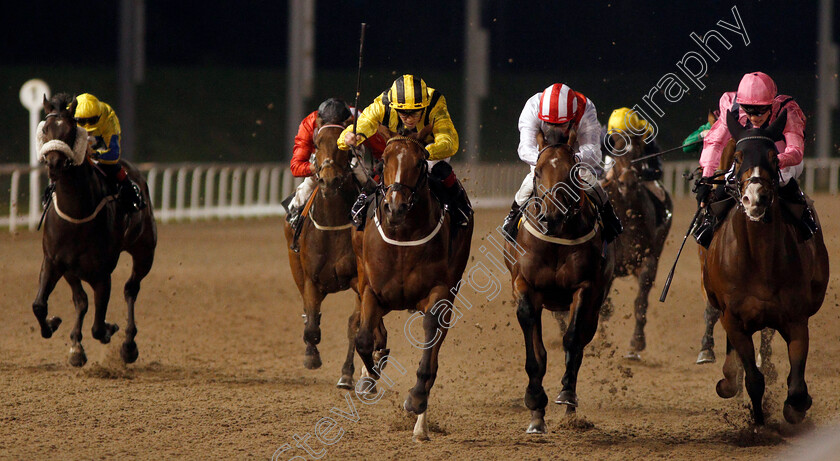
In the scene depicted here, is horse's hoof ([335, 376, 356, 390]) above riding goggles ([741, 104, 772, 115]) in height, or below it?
below

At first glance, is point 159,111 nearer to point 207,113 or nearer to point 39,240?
point 207,113

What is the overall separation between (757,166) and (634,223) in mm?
4125

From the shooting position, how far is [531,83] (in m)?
41.8

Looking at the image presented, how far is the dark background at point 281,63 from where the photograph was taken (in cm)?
3384

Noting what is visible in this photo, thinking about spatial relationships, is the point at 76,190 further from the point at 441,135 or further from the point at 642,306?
the point at 642,306

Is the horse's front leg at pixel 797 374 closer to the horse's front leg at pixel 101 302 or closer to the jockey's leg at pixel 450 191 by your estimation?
the jockey's leg at pixel 450 191

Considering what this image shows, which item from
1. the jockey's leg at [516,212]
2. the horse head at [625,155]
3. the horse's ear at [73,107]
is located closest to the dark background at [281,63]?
the horse head at [625,155]

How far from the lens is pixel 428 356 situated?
6.14 m

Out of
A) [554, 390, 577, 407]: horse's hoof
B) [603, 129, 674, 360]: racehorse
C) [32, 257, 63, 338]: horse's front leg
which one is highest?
[603, 129, 674, 360]: racehorse

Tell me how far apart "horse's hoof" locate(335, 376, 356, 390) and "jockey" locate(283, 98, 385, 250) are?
0.99 meters

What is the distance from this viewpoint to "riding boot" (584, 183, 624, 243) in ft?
Answer: 22.1

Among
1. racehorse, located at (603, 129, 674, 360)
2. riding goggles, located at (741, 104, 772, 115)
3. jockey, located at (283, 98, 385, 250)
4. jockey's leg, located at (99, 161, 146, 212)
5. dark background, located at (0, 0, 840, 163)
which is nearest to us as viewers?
riding goggles, located at (741, 104, 772, 115)

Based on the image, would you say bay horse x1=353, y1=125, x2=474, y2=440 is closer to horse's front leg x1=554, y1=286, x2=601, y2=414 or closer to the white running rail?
horse's front leg x1=554, y1=286, x2=601, y2=414

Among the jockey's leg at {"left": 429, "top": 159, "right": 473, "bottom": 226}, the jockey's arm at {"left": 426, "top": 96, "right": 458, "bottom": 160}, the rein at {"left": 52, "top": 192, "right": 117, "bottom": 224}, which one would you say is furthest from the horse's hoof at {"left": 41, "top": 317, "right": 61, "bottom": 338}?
the jockey's arm at {"left": 426, "top": 96, "right": 458, "bottom": 160}
